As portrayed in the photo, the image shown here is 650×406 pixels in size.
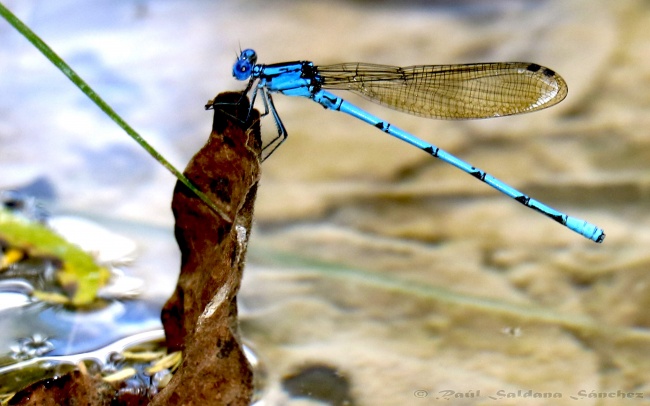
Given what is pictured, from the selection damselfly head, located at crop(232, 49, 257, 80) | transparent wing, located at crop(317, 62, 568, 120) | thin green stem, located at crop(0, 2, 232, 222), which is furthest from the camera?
transparent wing, located at crop(317, 62, 568, 120)

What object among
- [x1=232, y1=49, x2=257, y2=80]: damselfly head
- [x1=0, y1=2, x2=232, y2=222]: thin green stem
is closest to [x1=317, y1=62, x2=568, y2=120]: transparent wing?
[x1=232, y1=49, x2=257, y2=80]: damselfly head

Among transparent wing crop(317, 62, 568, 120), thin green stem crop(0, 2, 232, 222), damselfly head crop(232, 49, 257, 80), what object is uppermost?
transparent wing crop(317, 62, 568, 120)

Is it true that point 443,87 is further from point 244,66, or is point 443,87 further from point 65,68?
point 65,68

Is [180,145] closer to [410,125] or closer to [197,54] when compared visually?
[197,54]

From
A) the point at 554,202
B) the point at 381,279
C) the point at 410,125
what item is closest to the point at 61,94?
the point at 410,125

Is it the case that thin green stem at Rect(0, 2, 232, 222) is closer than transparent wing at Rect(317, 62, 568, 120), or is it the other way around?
thin green stem at Rect(0, 2, 232, 222)

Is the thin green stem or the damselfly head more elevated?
the damselfly head

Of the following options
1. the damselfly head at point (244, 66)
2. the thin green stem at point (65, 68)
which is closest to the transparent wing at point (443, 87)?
the damselfly head at point (244, 66)

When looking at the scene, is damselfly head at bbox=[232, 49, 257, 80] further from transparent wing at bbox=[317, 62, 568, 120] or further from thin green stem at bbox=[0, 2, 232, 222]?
thin green stem at bbox=[0, 2, 232, 222]
